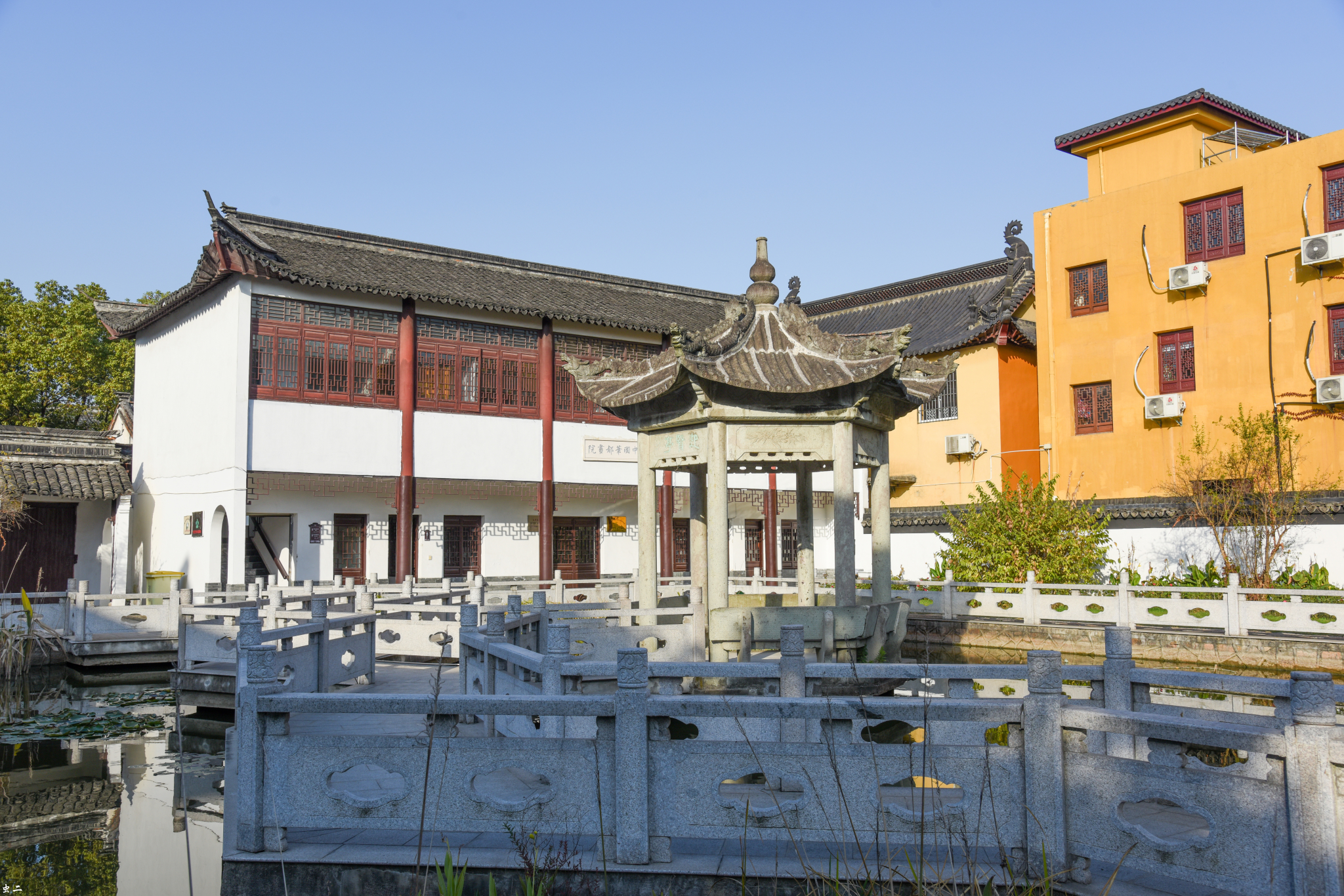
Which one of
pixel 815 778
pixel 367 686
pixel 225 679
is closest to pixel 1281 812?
pixel 815 778

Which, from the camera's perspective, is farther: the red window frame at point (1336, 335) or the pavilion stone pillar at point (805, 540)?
the red window frame at point (1336, 335)

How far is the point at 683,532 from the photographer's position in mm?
23531

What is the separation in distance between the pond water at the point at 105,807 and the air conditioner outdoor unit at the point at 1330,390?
15.9 meters

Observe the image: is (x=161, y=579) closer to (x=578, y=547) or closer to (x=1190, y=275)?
(x=578, y=547)

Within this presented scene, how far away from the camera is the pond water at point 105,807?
6.55m

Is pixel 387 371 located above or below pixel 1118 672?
above

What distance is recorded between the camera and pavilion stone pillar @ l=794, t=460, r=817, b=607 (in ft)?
37.8

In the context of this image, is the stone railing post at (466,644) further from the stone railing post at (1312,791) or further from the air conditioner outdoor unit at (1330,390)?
the air conditioner outdoor unit at (1330,390)

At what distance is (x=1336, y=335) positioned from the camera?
54.3ft

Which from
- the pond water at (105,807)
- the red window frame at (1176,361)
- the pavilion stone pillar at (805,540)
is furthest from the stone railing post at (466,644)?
the red window frame at (1176,361)

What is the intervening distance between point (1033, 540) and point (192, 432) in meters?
14.3

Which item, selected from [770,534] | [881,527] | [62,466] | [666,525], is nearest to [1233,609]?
[881,527]

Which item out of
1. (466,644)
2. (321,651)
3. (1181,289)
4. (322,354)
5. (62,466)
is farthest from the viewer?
(62,466)

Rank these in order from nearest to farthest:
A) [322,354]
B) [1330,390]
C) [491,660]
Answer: [491,660], [1330,390], [322,354]
